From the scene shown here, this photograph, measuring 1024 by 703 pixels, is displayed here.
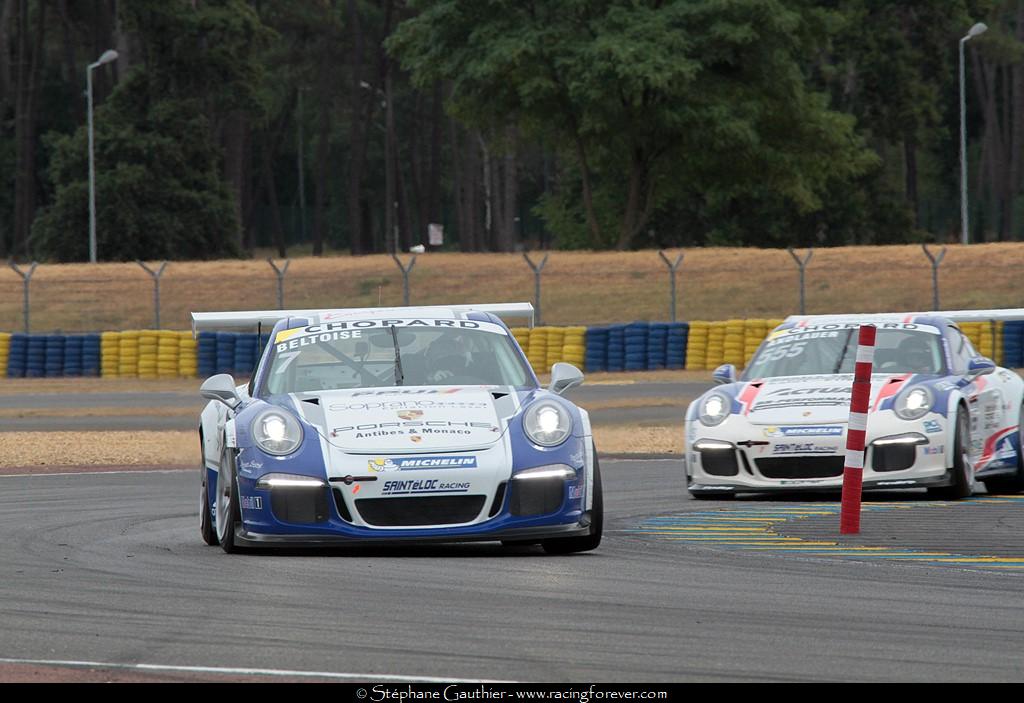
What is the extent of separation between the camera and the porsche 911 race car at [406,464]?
381 inches

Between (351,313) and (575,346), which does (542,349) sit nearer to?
(575,346)

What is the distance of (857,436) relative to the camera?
11.1 meters

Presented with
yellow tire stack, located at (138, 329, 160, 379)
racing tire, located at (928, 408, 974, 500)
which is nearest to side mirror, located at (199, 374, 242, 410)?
racing tire, located at (928, 408, 974, 500)

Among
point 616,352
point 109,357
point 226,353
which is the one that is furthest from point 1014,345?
point 109,357

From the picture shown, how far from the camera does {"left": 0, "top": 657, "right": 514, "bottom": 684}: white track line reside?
6.29 m

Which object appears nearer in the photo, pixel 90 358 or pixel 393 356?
pixel 393 356

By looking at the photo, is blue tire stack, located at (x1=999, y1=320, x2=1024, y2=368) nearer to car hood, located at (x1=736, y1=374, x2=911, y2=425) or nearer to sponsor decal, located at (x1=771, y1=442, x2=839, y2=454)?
car hood, located at (x1=736, y1=374, x2=911, y2=425)

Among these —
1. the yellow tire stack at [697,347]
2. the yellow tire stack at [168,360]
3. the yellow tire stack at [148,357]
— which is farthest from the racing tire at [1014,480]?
the yellow tire stack at [148,357]

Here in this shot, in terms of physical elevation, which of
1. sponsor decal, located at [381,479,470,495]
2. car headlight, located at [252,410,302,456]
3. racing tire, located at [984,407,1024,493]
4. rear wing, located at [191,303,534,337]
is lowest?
racing tire, located at [984,407,1024,493]

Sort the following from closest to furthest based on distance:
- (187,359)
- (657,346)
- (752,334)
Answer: (752,334), (657,346), (187,359)

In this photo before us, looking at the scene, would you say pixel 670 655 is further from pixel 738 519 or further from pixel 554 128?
pixel 554 128

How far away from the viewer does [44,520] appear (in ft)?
40.8

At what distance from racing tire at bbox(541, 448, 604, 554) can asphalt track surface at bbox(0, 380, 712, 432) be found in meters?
14.1

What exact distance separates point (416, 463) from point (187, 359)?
→ 2722 centimetres
